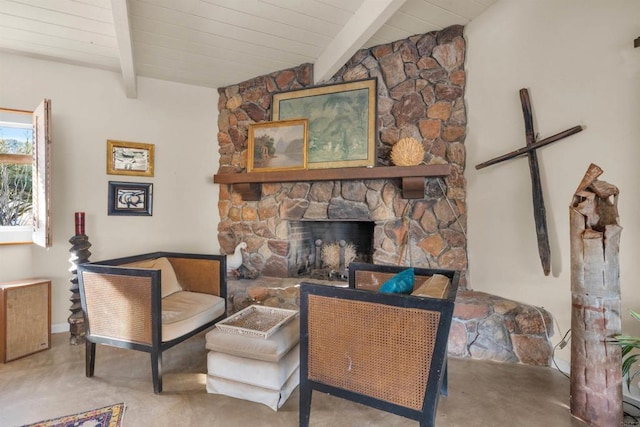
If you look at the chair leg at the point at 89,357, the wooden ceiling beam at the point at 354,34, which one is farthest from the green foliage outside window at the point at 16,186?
the wooden ceiling beam at the point at 354,34

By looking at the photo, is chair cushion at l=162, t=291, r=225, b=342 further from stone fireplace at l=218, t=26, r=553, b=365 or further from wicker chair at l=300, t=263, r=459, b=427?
wicker chair at l=300, t=263, r=459, b=427

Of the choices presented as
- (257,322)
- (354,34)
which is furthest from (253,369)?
(354,34)

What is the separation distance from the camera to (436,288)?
1.60 metres

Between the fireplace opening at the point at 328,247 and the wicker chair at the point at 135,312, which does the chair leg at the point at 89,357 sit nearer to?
the wicker chair at the point at 135,312

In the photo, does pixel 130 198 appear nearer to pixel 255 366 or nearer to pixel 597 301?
pixel 255 366

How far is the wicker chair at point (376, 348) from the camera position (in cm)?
129

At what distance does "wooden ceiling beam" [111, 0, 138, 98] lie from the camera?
187cm

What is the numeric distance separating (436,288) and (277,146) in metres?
2.09

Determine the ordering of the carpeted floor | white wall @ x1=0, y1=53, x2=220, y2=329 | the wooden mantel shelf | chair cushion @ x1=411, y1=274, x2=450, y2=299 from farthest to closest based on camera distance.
→ white wall @ x1=0, y1=53, x2=220, y2=329
the wooden mantel shelf
the carpeted floor
chair cushion @ x1=411, y1=274, x2=450, y2=299

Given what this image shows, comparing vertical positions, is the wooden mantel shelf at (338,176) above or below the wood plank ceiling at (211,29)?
below

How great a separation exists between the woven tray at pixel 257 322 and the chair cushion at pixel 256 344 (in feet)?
0.09

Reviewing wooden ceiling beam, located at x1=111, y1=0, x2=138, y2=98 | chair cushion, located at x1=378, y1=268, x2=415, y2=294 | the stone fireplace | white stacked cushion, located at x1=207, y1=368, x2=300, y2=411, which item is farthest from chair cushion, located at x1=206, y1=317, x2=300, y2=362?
wooden ceiling beam, located at x1=111, y1=0, x2=138, y2=98

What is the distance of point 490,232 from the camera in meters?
2.48

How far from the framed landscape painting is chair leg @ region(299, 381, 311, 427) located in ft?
6.08
